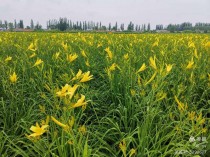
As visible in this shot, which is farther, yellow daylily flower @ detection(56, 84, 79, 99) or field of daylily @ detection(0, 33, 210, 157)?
field of daylily @ detection(0, 33, 210, 157)

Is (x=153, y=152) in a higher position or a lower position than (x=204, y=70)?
lower

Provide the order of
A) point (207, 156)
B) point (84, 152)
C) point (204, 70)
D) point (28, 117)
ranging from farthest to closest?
1. point (204, 70)
2. point (28, 117)
3. point (207, 156)
4. point (84, 152)

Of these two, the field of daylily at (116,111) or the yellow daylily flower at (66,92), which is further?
the field of daylily at (116,111)

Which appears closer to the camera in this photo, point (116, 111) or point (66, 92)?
point (66, 92)

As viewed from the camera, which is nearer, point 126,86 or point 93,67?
point 126,86

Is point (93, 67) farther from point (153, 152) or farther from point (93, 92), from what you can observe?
point (153, 152)

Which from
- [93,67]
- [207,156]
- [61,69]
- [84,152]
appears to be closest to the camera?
[84,152]

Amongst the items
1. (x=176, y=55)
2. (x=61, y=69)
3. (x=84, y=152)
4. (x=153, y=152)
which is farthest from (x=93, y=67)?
(x=84, y=152)

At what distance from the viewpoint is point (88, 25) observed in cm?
9412

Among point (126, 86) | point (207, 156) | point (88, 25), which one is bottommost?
point (207, 156)

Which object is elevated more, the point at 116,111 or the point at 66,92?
the point at 66,92

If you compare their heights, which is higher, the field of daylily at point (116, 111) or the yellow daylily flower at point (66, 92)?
the yellow daylily flower at point (66, 92)

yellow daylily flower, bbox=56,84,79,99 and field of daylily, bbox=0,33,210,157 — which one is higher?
yellow daylily flower, bbox=56,84,79,99

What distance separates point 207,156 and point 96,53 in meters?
2.42
